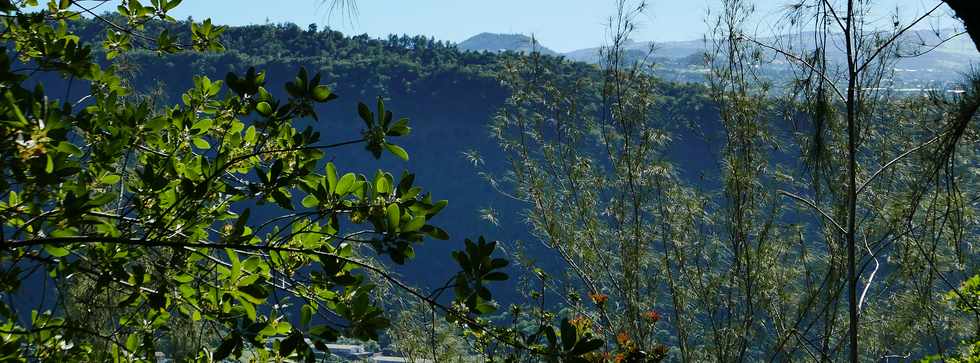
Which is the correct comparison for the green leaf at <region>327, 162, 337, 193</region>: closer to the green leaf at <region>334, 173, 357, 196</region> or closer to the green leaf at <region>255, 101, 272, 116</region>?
the green leaf at <region>334, 173, 357, 196</region>

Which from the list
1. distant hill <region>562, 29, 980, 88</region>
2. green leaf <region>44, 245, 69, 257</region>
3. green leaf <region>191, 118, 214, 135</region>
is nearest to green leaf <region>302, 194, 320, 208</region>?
green leaf <region>44, 245, 69, 257</region>

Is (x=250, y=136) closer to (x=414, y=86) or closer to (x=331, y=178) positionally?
(x=331, y=178)

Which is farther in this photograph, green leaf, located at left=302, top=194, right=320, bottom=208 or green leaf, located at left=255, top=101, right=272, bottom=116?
green leaf, located at left=255, top=101, right=272, bottom=116

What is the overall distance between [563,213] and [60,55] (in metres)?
3.12

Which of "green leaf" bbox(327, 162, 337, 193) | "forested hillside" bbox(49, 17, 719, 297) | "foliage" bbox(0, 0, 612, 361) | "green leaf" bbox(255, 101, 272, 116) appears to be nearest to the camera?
"foliage" bbox(0, 0, 612, 361)

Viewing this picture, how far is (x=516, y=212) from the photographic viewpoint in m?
5.22

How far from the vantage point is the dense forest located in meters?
1.21

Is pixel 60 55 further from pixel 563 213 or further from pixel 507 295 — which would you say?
pixel 507 295

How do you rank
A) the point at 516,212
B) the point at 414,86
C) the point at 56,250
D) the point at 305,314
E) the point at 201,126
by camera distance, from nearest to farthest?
the point at 56,250
the point at 305,314
the point at 201,126
the point at 516,212
the point at 414,86

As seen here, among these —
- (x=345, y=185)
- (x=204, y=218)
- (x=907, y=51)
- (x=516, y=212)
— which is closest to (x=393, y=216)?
(x=345, y=185)

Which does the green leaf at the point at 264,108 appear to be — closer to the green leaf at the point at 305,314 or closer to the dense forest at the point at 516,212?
the dense forest at the point at 516,212

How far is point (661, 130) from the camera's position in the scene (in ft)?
14.1

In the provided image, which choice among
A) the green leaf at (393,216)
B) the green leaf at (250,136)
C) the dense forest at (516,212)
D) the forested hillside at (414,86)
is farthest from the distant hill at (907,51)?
the forested hillside at (414,86)

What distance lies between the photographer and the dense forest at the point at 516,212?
3.96ft
